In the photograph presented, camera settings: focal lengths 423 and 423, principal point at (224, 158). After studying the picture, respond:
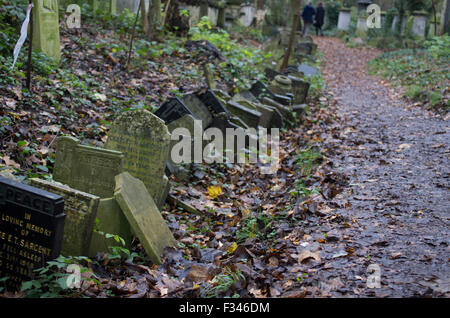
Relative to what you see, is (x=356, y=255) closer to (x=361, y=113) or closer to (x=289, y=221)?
(x=289, y=221)

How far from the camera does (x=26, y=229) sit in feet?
10.2

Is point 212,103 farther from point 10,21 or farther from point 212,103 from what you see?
point 10,21

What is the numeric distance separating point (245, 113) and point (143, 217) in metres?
4.84

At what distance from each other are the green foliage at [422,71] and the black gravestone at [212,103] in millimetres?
5614

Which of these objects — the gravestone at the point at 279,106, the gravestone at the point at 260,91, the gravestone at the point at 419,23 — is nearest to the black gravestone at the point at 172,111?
the gravestone at the point at 279,106

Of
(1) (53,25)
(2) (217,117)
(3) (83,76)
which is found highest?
(1) (53,25)

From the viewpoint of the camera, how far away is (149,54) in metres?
11.2

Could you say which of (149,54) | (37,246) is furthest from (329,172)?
(149,54)

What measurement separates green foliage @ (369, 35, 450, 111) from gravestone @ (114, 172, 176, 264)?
8308mm

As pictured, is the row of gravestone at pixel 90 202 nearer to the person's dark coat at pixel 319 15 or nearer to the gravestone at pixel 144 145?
the gravestone at pixel 144 145

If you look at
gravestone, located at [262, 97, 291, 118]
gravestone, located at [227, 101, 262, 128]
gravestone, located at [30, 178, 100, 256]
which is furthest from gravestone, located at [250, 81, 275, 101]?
gravestone, located at [30, 178, 100, 256]

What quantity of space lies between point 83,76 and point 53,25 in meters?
1.02

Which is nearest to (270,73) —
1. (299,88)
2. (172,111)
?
(299,88)

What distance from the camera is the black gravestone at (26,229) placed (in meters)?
3.02
